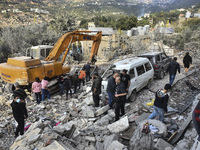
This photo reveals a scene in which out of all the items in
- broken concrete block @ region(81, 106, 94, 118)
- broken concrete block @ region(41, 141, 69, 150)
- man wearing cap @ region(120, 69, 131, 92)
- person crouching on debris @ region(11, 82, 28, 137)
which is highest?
man wearing cap @ region(120, 69, 131, 92)

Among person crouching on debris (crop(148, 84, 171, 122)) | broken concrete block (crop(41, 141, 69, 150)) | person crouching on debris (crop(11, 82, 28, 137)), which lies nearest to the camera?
broken concrete block (crop(41, 141, 69, 150))

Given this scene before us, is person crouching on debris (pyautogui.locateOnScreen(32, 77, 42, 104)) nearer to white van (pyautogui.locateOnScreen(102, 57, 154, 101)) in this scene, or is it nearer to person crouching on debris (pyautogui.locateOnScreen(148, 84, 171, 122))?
white van (pyautogui.locateOnScreen(102, 57, 154, 101))

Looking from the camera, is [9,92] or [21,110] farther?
[9,92]

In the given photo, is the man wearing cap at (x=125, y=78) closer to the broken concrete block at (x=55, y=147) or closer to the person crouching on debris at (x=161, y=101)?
the person crouching on debris at (x=161, y=101)

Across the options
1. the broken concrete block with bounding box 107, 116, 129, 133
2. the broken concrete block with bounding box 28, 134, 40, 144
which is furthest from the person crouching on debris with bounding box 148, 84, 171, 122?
the broken concrete block with bounding box 28, 134, 40, 144

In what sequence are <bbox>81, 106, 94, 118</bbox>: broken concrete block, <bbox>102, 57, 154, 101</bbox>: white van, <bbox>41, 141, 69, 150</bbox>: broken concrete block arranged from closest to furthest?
<bbox>41, 141, 69, 150</bbox>: broken concrete block, <bbox>81, 106, 94, 118</bbox>: broken concrete block, <bbox>102, 57, 154, 101</bbox>: white van

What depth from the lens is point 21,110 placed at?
16.8ft

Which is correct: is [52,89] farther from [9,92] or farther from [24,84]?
[9,92]

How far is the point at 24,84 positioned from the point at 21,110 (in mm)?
2772

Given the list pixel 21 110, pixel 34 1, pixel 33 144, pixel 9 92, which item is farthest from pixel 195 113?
pixel 34 1

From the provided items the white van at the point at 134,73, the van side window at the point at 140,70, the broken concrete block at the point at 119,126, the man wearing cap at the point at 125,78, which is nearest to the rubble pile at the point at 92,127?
the broken concrete block at the point at 119,126

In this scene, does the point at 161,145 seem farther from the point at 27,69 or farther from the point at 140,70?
the point at 27,69

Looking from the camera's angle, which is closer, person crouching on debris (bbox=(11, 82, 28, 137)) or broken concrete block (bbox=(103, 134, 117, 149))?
broken concrete block (bbox=(103, 134, 117, 149))

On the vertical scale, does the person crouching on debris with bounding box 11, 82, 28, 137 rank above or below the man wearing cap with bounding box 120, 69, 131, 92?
below
